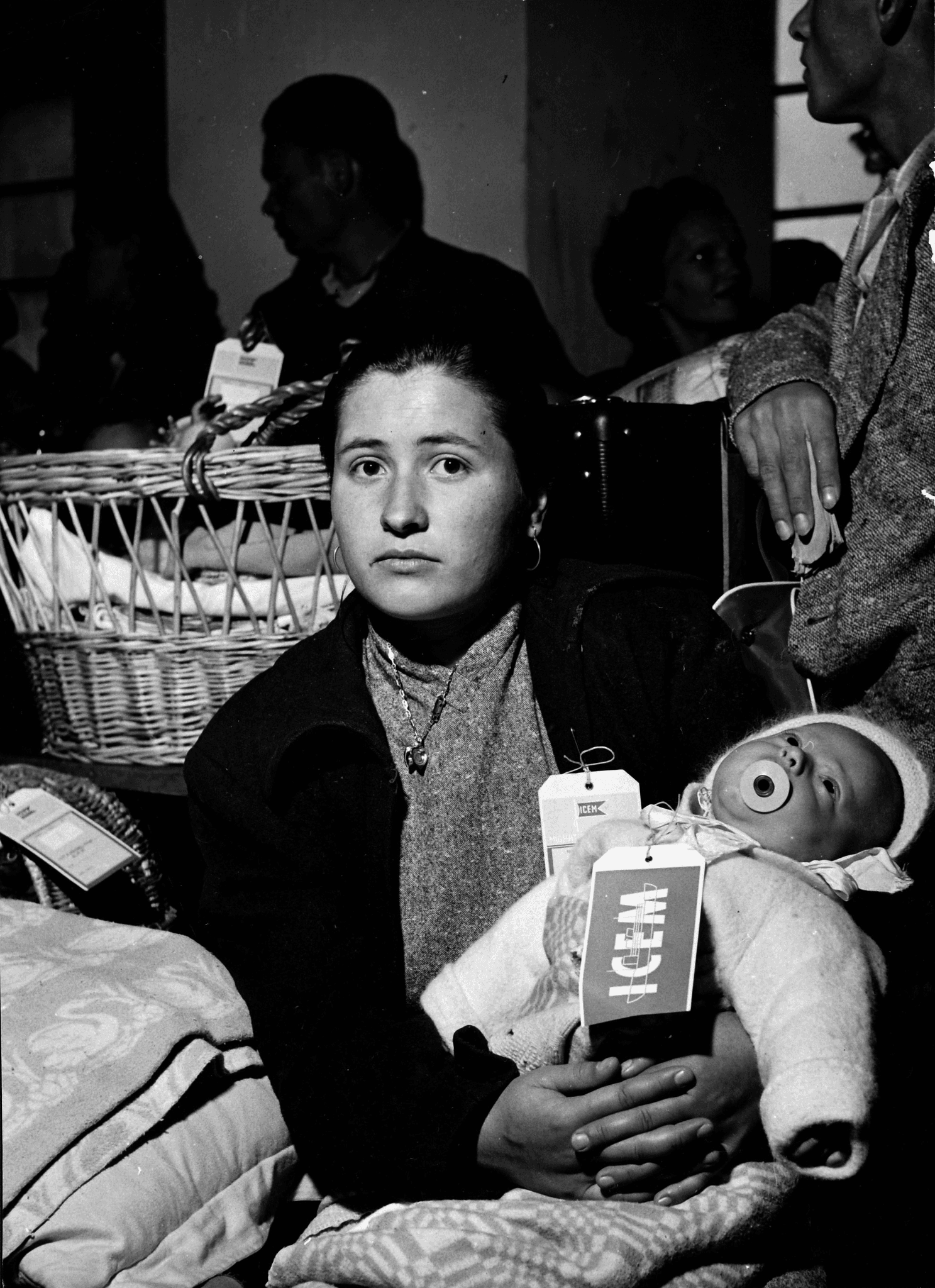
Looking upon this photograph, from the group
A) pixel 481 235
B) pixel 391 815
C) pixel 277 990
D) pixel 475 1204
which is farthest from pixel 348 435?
pixel 481 235

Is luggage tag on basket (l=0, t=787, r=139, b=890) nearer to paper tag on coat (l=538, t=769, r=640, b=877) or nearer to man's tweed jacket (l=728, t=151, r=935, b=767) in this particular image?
paper tag on coat (l=538, t=769, r=640, b=877)

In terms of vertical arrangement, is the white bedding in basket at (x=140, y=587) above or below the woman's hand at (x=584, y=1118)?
above

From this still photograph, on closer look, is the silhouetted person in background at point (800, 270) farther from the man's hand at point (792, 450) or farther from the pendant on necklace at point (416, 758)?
the pendant on necklace at point (416, 758)

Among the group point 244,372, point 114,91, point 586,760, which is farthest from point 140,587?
point 114,91

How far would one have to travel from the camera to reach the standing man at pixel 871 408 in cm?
118

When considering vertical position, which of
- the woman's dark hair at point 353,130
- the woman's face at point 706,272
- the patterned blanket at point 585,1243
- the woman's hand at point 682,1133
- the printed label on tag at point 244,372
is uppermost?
the woman's dark hair at point 353,130

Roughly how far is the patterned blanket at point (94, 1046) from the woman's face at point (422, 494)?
0.47 meters

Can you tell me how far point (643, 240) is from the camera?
2422mm

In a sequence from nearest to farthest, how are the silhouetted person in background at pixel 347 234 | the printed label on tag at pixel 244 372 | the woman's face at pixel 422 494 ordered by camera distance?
the woman's face at pixel 422 494 < the printed label on tag at pixel 244 372 < the silhouetted person in background at pixel 347 234

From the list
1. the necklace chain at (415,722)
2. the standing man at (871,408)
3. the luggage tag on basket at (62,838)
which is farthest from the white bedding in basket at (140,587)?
the standing man at (871,408)

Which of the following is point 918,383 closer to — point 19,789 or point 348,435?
point 348,435

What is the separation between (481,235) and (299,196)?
1.42 ft

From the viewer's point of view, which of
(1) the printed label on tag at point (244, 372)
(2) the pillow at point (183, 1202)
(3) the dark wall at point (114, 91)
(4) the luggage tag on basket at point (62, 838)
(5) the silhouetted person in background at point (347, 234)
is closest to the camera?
(2) the pillow at point (183, 1202)

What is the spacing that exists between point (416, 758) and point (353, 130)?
5.61ft
